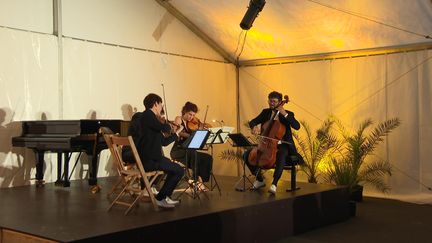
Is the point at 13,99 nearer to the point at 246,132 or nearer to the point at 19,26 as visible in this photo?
the point at 19,26

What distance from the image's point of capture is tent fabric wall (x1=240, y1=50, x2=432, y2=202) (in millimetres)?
7891

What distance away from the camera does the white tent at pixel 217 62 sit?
7180mm

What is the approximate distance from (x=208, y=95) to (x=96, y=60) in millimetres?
2613

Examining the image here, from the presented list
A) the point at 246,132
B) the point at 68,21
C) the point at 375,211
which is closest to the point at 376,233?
the point at 375,211

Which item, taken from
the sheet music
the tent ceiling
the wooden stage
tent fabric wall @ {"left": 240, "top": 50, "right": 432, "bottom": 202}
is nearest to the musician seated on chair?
the wooden stage

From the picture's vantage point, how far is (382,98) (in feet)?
27.3

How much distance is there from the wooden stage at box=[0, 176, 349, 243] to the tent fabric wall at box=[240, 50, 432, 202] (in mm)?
1897

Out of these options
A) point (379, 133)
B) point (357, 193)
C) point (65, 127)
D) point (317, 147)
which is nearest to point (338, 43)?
point (379, 133)

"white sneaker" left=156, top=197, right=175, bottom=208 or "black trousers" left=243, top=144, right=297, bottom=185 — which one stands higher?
"black trousers" left=243, top=144, right=297, bottom=185

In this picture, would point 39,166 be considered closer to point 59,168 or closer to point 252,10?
point 59,168

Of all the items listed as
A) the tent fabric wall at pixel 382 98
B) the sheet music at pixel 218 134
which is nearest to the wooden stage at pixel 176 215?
the sheet music at pixel 218 134

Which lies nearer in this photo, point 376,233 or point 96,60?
point 376,233

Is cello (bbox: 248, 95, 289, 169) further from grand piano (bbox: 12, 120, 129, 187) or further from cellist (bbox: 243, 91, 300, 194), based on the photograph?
grand piano (bbox: 12, 120, 129, 187)

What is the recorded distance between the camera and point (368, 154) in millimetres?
8414
